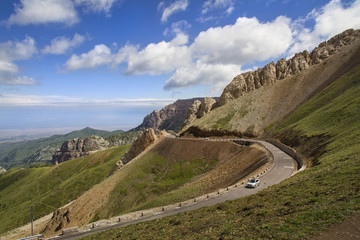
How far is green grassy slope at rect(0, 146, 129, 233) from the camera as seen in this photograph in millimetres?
97438

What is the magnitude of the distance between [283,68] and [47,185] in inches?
5994

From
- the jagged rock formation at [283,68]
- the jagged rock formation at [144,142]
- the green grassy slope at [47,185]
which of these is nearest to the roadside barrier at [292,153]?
the jagged rock formation at [144,142]

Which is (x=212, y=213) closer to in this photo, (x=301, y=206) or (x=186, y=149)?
(x=301, y=206)

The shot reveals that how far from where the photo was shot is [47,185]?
435ft

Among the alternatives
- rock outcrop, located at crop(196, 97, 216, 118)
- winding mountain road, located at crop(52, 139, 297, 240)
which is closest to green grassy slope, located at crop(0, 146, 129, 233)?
rock outcrop, located at crop(196, 97, 216, 118)

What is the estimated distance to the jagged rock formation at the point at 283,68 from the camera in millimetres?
95500

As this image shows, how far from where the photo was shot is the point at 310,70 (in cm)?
8850

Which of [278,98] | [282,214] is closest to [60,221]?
[282,214]

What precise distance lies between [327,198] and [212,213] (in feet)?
31.5

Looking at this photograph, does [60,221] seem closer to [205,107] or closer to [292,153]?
[292,153]

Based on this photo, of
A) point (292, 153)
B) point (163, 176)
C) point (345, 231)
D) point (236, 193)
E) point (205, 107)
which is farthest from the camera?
point (205, 107)

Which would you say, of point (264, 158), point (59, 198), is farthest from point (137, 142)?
point (264, 158)

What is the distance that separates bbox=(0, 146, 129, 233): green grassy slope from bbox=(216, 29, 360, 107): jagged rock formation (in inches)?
3176

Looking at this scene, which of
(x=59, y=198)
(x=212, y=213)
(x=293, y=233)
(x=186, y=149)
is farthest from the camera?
(x=59, y=198)
